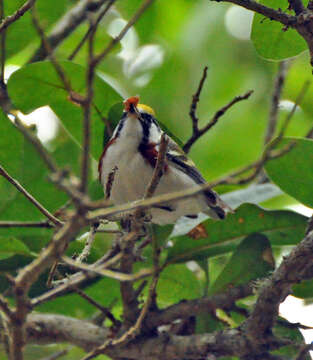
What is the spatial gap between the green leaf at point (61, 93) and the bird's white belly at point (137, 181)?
19 centimetres

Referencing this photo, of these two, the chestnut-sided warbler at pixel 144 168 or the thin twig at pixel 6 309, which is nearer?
the thin twig at pixel 6 309

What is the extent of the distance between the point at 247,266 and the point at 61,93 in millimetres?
1030

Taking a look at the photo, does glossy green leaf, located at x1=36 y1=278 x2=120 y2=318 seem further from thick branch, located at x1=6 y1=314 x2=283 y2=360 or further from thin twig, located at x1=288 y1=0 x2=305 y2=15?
thin twig, located at x1=288 y1=0 x2=305 y2=15

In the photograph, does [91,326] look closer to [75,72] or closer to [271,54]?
[75,72]

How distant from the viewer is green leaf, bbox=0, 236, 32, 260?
2.69m

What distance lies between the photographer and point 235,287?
2.74 m

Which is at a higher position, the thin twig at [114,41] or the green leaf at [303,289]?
the thin twig at [114,41]

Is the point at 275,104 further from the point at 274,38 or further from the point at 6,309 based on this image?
the point at 6,309

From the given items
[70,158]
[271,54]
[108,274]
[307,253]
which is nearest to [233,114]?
[70,158]

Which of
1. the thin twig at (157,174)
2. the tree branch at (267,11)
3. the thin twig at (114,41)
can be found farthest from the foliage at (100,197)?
the thin twig at (114,41)

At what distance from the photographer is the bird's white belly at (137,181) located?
2732 mm

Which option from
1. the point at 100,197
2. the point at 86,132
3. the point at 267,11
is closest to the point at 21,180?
the point at 100,197

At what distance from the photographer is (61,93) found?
2777 millimetres

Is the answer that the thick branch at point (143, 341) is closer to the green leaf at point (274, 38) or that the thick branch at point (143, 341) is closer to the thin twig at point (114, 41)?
the green leaf at point (274, 38)
